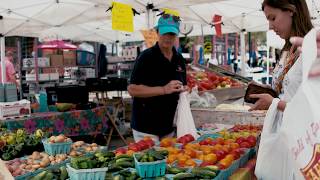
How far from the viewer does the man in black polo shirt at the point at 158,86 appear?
2977mm

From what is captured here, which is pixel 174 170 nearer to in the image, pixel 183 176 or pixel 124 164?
pixel 183 176

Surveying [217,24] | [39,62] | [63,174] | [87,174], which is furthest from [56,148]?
[39,62]

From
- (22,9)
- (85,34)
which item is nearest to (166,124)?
(22,9)

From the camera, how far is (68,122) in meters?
5.88

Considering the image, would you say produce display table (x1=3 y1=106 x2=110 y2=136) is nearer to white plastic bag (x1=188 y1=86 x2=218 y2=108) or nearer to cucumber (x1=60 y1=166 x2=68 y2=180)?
white plastic bag (x1=188 y1=86 x2=218 y2=108)

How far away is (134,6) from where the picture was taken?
6312mm

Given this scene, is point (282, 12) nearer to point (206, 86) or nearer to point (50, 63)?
point (206, 86)

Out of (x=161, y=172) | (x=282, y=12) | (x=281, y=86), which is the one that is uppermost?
(x=282, y=12)

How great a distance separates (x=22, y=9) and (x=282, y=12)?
301 inches

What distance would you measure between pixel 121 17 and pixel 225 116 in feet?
6.66

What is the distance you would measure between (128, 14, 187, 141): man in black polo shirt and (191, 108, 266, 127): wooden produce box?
0.91 metres

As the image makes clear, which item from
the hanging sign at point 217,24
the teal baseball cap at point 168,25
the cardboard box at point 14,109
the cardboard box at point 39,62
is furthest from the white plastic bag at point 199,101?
the cardboard box at point 39,62

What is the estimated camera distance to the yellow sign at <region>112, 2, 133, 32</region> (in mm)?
4852

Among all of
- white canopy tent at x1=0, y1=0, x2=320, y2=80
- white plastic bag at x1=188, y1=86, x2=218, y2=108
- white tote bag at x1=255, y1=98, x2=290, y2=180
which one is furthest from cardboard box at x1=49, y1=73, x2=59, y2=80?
white tote bag at x1=255, y1=98, x2=290, y2=180
